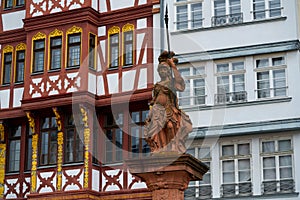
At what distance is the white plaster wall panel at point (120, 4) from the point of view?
25156 millimetres

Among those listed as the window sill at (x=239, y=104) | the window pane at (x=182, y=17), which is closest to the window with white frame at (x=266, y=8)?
the window pane at (x=182, y=17)

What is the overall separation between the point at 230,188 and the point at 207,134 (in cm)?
192

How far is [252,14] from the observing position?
23.7 m

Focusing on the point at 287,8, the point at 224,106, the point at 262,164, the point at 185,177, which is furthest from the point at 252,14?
the point at 185,177

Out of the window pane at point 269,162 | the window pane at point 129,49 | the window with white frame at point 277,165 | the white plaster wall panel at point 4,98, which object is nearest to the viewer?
the window with white frame at point 277,165

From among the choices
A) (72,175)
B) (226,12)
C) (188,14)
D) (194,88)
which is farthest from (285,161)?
(72,175)

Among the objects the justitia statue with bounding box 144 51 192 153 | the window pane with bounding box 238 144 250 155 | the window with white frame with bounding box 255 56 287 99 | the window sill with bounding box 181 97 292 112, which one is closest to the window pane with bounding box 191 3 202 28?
the window with white frame with bounding box 255 56 287 99

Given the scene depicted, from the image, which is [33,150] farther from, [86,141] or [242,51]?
[242,51]

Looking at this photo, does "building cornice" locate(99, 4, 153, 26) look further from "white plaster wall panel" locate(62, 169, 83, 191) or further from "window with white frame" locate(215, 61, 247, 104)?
"white plaster wall panel" locate(62, 169, 83, 191)

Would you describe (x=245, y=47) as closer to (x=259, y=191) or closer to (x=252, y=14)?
(x=252, y=14)

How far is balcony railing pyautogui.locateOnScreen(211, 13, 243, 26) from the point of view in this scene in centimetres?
2385

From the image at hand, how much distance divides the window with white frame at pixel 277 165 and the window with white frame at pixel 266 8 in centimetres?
412

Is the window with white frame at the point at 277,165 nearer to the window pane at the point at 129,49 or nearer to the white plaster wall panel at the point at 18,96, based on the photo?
the window pane at the point at 129,49

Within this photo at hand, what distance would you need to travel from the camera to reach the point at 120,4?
25.4 meters
